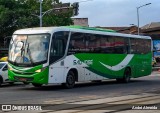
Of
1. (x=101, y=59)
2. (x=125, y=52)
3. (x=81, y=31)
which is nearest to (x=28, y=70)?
(x=81, y=31)

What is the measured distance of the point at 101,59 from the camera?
79.9 ft

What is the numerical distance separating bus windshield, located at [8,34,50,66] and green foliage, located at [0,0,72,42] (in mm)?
39992

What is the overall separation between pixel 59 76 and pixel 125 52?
777 cm

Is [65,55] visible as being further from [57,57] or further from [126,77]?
[126,77]

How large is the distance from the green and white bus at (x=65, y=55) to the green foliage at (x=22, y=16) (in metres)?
36.1

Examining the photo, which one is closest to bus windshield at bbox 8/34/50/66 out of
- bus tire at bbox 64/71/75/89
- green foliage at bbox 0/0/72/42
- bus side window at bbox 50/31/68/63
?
bus side window at bbox 50/31/68/63

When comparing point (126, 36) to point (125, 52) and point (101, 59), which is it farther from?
point (101, 59)

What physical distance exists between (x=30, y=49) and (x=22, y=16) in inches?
1767

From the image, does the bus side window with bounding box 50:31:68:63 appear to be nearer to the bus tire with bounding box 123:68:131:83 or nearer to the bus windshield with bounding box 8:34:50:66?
the bus windshield with bounding box 8:34:50:66

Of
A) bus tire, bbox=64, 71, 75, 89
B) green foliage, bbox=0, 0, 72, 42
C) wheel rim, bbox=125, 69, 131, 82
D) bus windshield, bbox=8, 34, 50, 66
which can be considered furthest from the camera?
green foliage, bbox=0, 0, 72, 42

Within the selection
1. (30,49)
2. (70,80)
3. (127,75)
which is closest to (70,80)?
(70,80)

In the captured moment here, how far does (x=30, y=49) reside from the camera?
65.7 ft

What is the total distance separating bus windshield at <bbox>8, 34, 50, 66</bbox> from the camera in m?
19.8

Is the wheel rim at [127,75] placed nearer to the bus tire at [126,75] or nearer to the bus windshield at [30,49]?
the bus tire at [126,75]
